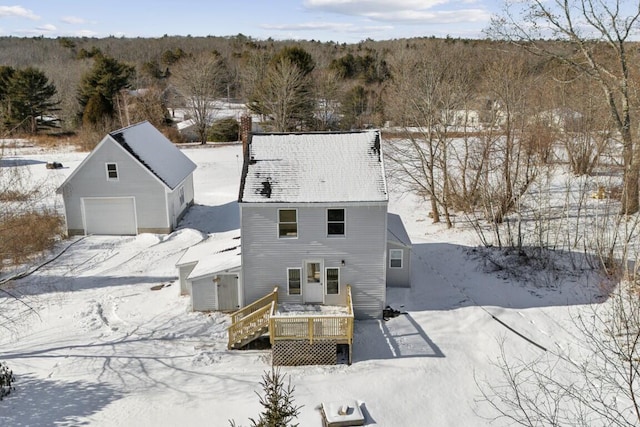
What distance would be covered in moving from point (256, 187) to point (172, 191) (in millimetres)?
12045

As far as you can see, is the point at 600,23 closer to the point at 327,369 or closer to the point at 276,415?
the point at 327,369

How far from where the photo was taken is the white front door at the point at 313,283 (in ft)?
63.3

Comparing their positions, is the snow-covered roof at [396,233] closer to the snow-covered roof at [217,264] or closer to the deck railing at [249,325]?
the deck railing at [249,325]

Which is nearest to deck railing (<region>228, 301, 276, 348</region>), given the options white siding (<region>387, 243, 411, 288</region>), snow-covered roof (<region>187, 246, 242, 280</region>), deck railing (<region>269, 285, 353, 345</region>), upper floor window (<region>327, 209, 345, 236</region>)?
deck railing (<region>269, 285, 353, 345</region>)

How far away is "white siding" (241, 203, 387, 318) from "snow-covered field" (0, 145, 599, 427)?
54.5 inches

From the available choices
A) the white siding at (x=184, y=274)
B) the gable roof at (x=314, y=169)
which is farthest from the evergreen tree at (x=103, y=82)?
the gable roof at (x=314, y=169)

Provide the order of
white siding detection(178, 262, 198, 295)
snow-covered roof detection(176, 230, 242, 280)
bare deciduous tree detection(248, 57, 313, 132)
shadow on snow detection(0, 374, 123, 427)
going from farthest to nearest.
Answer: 1. bare deciduous tree detection(248, 57, 313, 132)
2. white siding detection(178, 262, 198, 295)
3. snow-covered roof detection(176, 230, 242, 280)
4. shadow on snow detection(0, 374, 123, 427)

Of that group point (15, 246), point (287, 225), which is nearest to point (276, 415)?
point (287, 225)

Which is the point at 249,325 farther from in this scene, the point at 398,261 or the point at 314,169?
the point at 398,261

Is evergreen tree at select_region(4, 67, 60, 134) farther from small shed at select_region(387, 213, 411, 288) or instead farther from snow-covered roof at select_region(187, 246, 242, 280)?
small shed at select_region(387, 213, 411, 288)

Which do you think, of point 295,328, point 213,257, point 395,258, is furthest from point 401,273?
point 213,257

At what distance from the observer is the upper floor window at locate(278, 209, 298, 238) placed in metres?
18.9

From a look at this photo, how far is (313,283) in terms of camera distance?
63.7ft

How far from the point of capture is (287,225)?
Result: 19.0 m
